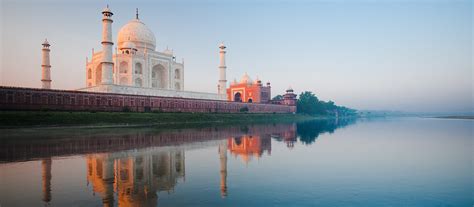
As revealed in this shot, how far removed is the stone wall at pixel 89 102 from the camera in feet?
65.7

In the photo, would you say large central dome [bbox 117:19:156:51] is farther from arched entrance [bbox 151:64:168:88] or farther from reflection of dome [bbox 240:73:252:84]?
reflection of dome [bbox 240:73:252:84]

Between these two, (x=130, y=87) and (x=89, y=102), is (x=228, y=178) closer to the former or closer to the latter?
(x=89, y=102)

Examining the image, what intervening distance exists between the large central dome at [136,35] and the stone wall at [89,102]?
10.3m

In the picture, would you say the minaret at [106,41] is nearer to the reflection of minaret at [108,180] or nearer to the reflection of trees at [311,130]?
the reflection of trees at [311,130]

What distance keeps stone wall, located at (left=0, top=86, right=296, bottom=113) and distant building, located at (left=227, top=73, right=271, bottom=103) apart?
46.4 ft

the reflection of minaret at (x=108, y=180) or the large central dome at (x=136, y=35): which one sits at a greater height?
the large central dome at (x=136, y=35)

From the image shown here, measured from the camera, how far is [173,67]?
39.5 m

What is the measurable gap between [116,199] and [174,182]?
49.6 inches

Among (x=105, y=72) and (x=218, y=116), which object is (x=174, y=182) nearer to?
(x=105, y=72)

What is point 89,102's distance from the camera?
24.3 m

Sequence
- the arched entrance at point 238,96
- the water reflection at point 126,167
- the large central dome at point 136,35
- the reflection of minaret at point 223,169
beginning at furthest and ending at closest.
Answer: the arched entrance at point 238,96
the large central dome at point 136,35
the reflection of minaret at point 223,169
the water reflection at point 126,167

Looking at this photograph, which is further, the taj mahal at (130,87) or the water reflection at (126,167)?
the taj mahal at (130,87)

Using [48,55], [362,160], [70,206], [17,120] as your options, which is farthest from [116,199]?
[48,55]

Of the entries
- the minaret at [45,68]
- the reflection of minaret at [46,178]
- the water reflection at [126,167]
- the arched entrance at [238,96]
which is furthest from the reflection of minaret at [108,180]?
the arched entrance at [238,96]
